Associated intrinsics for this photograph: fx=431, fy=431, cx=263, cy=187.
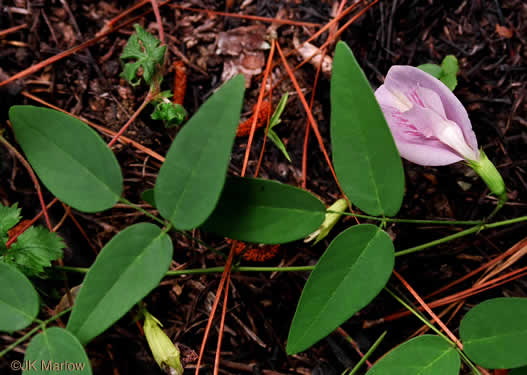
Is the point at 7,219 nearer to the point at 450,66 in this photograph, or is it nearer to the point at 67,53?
the point at 67,53

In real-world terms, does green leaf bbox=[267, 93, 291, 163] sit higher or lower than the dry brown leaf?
lower

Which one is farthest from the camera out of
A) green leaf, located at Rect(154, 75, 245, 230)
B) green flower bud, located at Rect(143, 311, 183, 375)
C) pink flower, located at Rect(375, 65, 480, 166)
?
green flower bud, located at Rect(143, 311, 183, 375)

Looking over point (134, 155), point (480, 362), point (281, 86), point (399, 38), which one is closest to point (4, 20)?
point (134, 155)

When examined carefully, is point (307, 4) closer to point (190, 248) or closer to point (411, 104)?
point (411, 104)

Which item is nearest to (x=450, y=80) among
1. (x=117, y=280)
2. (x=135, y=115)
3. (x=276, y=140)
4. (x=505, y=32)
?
(x=505, y=32)

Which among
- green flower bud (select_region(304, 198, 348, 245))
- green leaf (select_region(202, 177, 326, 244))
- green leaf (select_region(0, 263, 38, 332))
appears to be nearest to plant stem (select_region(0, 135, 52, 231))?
green leaf (select_region(0, 263, 38, 332))

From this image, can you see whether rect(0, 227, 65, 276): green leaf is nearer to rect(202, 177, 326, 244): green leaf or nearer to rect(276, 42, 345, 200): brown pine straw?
rect(202, 177, 326, 244): green leaf

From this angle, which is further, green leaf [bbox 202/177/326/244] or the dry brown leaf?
the dry brown leaf

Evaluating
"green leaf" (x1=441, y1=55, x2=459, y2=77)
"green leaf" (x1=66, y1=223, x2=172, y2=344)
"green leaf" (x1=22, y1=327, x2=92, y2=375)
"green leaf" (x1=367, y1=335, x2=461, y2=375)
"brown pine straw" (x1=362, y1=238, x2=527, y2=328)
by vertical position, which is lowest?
"brown pine straw" (x1=362, y1=238, x2=527, y2=328)
